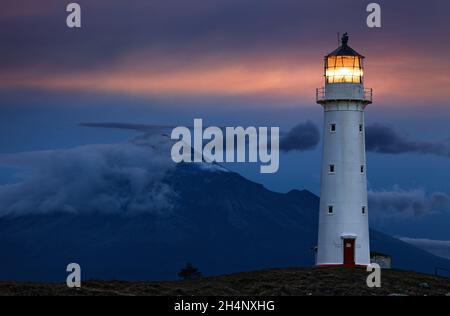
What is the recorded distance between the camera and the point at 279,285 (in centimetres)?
9319

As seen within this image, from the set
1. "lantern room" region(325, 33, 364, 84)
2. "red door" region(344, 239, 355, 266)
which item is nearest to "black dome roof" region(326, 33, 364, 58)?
"lantern room" region(325, 33, 364, 84)

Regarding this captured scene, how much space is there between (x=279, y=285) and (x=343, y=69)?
849 inches

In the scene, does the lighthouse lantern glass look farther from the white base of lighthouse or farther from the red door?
the red door

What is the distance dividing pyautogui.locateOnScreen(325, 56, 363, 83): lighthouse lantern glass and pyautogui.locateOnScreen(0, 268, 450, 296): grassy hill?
1573 cm

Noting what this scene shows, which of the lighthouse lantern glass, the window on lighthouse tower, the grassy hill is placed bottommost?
the grassy hill

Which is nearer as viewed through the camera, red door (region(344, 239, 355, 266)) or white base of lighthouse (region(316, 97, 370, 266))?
white base of lighthouse (region(316, 97, 370, 266))

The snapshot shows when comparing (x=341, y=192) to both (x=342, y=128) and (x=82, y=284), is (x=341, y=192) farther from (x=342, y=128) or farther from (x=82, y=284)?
(x=82, y=284)

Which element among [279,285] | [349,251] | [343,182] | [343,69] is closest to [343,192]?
[343,182]

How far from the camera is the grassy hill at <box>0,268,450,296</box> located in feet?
269

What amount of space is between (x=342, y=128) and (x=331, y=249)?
31.4 ft

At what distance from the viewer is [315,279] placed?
313 feet
